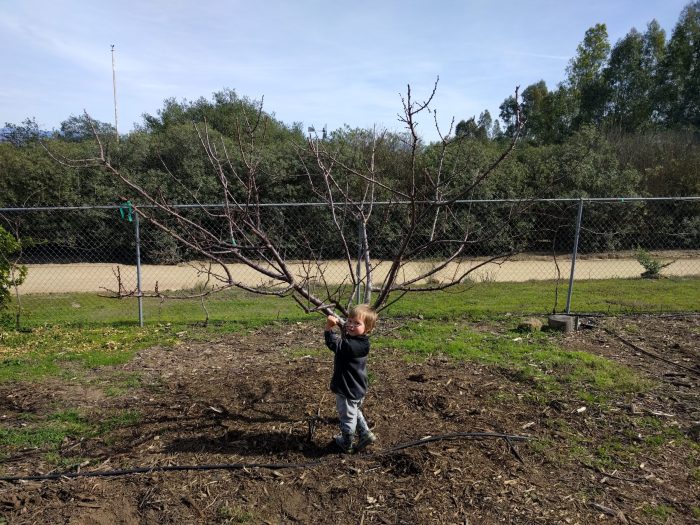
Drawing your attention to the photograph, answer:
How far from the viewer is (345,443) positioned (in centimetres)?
339

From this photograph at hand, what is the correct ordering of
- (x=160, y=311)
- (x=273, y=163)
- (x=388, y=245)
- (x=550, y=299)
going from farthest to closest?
(x=273, y=163) → (x=388, y=245) → (x=550, y=299) → (x=160, y=311)

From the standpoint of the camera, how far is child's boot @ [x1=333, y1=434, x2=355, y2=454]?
11.1ft

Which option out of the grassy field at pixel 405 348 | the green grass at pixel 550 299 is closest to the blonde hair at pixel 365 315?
the grassy field at pixel 405 348

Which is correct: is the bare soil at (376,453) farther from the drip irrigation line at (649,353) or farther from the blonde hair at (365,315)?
the blonde hair at (365,315)

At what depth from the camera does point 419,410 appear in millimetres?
3994

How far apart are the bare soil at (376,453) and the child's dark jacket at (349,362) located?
1.54 ft

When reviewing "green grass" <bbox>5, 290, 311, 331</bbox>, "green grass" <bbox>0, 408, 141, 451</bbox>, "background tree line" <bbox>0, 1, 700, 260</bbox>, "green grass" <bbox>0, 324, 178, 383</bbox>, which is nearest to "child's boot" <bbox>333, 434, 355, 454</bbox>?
"green grass" <bbox>0, 408, 141, 451</bbox>

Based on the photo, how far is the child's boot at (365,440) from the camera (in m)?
3.42

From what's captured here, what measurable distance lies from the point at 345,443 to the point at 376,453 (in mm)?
218

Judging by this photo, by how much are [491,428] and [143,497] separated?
2.39 meters

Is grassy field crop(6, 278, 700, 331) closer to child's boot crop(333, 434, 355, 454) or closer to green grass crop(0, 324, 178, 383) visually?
green grass crop(0, 324, 178, 383)

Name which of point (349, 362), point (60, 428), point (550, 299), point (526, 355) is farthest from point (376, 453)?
point (550, 299)

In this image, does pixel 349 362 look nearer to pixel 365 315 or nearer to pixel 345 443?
pixel 365 315

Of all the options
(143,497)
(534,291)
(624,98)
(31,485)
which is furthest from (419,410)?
(624,98)
